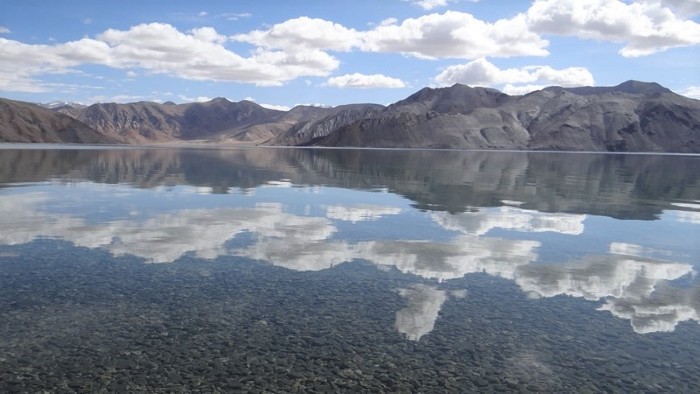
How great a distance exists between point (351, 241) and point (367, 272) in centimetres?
590

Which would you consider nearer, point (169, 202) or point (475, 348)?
point (475, 348)

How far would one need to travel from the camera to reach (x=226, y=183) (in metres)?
58.2

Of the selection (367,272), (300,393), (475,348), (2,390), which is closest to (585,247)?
(367,272)

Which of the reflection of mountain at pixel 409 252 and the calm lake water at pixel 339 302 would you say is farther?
the reflection of mountain at pixel 409 252

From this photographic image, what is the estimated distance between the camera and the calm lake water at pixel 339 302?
1247 cm

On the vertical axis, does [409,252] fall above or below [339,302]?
above

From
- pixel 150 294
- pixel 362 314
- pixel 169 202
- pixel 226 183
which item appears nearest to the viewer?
pixel 362 314

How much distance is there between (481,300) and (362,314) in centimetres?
430

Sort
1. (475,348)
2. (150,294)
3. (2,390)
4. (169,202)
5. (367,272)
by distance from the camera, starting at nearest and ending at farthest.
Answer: (2,390) → (475,348) → (150,294) → (367,272) → (169,202)

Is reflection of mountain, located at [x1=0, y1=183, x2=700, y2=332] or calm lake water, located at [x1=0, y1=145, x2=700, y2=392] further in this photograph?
reflection of mountain, located at [x1=0, y1=183, x2=700, y2=332]

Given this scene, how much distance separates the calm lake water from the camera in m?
12.5

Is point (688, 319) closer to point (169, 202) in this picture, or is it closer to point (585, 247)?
point (585, 247)

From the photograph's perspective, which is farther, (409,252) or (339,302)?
(409,252)

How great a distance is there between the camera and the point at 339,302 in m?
17.3
